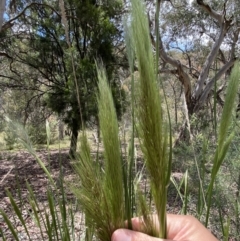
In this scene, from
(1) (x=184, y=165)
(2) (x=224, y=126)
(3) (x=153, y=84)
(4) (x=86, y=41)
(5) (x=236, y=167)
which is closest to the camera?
(3) (x=153, y=84)

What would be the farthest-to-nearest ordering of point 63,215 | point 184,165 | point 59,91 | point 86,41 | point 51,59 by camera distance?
point 51,59, point 59,91, point 86,41, point 184,165, point 63,215

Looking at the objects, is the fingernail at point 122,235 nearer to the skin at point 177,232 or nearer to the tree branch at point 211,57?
the skin at point 177,232

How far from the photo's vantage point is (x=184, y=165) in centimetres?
322

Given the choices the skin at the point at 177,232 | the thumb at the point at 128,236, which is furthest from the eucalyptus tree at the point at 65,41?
the thumb at the point at 128,236

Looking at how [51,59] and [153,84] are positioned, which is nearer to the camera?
[153,84]

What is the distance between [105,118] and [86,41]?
5730 millimetres

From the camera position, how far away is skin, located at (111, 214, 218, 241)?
0.39 meters

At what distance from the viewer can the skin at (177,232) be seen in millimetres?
393

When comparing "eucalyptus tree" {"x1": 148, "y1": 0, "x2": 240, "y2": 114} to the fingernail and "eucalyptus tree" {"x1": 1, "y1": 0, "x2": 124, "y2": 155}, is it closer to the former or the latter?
"eucalyptus tree" {"x1": 1, "y1": 0, "x2": 124, "y2": 155}

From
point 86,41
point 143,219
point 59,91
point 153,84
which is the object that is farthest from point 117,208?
point 59,91

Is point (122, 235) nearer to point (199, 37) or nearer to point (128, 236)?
point (128, 236)

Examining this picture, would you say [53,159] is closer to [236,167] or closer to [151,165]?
[236,167]

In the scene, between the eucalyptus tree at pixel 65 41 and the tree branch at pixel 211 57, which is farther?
the tree branch at pixel 211 57

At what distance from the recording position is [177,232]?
567 millimetres
